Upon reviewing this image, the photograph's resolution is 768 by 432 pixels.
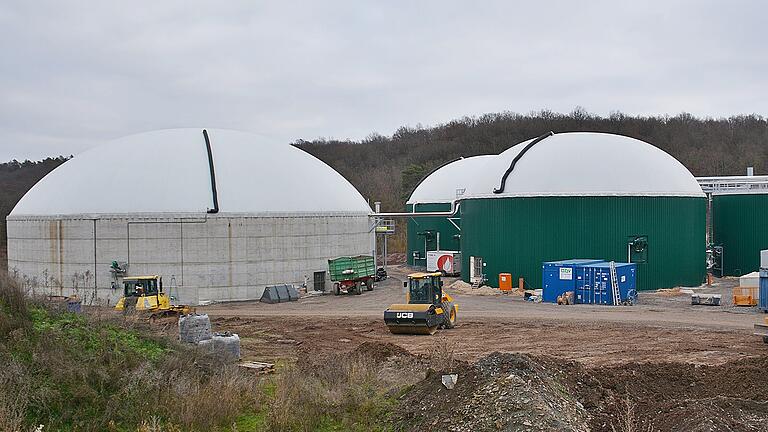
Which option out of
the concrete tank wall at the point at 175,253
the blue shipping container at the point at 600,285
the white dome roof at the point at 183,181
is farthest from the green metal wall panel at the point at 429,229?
the blue shipping container at the point at 600,285

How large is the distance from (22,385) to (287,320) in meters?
17.1

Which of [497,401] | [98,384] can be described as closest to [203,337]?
[98,384]

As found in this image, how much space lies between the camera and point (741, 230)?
4422cm

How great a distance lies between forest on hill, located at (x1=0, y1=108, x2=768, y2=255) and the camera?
97.0 meters

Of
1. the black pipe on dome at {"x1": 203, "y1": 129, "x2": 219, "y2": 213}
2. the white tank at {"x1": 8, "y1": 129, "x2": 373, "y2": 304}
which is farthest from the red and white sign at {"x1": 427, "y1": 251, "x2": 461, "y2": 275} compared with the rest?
the black pipe on dome at {"x1": 203, "y1": 129, "x2": 219, "y2": 213}

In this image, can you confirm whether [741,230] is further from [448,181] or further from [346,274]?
[346,274]

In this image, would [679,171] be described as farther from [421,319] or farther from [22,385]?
[22,385]

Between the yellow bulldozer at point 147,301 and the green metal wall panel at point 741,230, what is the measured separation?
32.6 m

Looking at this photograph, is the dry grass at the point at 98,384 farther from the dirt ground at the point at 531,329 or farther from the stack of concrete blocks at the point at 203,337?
the dirt ground at the point at 531,329

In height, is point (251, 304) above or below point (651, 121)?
below

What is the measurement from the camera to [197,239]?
35219 millimetres

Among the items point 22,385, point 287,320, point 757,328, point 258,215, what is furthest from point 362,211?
point 22,385

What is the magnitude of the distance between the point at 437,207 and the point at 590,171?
2122cm

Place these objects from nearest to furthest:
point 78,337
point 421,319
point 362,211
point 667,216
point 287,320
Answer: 1. point 78,337
2. point 421,319
3. point 287,320
4. point 667,216
5. point 362,211
